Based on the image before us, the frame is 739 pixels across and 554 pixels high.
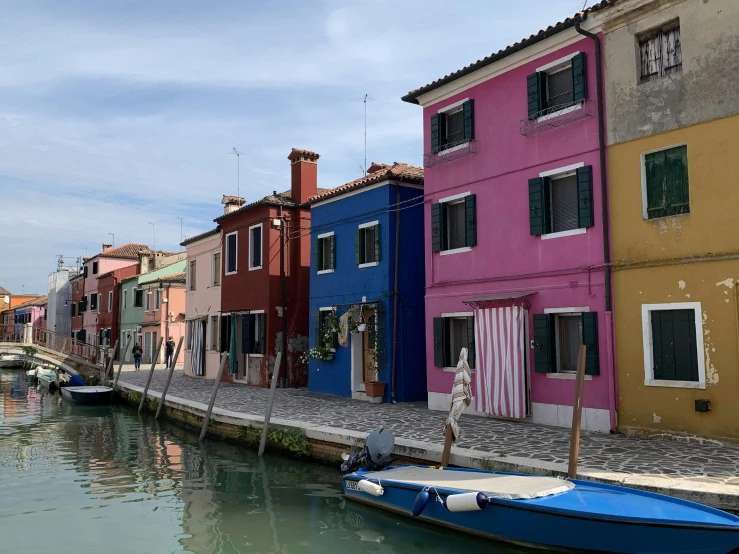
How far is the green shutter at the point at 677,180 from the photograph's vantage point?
1069 cm

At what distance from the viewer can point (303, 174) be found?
74.4ft

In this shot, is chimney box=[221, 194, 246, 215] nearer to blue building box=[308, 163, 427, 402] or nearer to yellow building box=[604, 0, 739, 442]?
blue building box=[308, 163, 427, 402]

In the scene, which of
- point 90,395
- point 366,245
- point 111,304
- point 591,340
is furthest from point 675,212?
point 111,304

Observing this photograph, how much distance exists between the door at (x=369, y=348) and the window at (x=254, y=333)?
4892 millimetres

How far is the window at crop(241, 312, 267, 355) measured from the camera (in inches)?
870

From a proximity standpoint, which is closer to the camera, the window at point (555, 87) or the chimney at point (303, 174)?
the window at point (555, 87)

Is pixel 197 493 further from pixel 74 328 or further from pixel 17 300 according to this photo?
pixel 17 300

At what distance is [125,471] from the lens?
12.9m

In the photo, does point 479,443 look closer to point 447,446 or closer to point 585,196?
point 447,446

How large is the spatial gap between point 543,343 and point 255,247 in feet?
43.0

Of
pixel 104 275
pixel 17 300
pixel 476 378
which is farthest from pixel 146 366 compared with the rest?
pixel 17 300

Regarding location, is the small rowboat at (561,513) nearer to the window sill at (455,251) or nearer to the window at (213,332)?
the window sill at (455,251)

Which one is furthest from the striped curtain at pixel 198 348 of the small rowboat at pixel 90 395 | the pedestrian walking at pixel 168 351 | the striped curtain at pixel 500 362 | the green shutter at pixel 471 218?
the striped curtain at pixel 500 362

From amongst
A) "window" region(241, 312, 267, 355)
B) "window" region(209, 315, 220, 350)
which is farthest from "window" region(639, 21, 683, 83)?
"window" region(209, 315, 220, 350)
